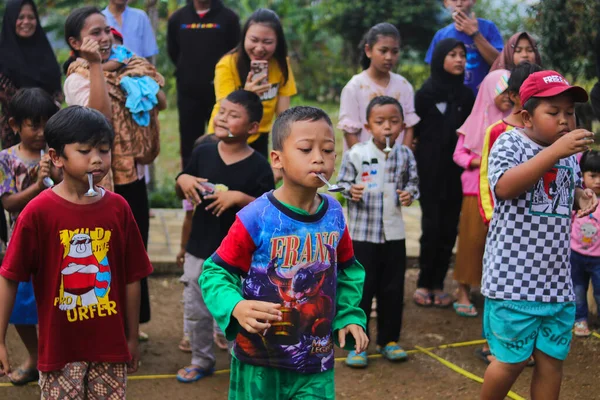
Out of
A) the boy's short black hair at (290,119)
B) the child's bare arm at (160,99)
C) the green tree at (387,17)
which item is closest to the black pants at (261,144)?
the child's bare arm at (160,99)

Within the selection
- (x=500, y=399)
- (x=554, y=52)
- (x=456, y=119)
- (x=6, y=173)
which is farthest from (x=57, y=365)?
(x=554, y=52)

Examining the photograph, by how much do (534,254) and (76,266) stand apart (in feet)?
6.60

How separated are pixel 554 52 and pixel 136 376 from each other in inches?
204

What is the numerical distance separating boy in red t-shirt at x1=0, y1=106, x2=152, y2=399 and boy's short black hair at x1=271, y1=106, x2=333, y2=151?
78 centimetres

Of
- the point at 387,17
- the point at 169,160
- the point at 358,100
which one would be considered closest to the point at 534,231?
the point at 358,100

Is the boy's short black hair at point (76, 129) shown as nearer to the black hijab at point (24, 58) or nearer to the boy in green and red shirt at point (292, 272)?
the boy in green and red shirt at point (292, 272)

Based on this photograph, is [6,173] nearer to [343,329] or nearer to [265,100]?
[265,100]

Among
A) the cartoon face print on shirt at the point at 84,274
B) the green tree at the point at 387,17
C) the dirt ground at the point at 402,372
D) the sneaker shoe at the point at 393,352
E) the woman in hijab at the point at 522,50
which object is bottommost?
the dirt ground at the point at 402,372

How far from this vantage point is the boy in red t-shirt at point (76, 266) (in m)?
3.15

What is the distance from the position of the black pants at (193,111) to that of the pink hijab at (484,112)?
2403mm

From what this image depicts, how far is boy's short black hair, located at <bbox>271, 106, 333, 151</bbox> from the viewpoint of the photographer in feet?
9.52

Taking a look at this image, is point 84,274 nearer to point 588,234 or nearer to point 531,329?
point 531,329

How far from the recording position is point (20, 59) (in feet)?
16.9

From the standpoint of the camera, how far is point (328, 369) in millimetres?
2980
